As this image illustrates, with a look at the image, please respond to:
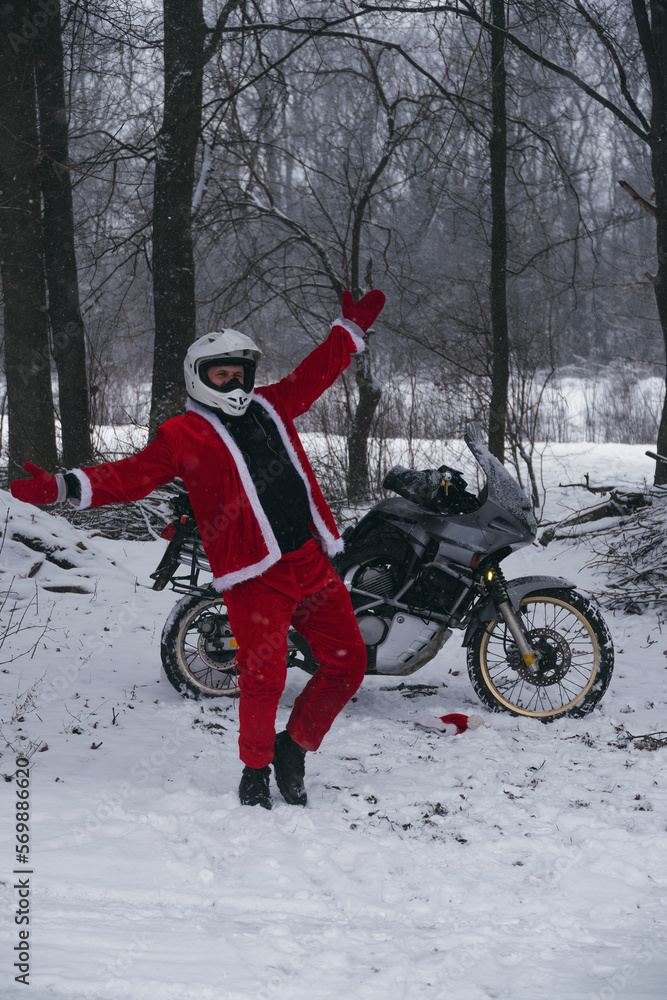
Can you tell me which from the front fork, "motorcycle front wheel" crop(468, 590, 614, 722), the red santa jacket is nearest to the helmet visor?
the red santa jacket

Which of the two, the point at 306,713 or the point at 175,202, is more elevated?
the point at 175,202

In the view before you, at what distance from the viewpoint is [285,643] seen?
10.3 ft

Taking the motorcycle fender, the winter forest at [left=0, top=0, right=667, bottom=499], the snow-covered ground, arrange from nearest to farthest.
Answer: the snow-covered ground < the motorcycle fender < the winter forest at [left=0, top=0, right=667, bottom=499]

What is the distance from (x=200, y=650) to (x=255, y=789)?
139cm

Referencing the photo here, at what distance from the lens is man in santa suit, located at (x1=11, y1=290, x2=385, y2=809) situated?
3.06m

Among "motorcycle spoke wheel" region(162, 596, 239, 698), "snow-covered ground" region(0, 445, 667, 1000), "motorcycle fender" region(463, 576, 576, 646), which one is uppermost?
"motorcycle fender" region(463, 576, 576, 646)

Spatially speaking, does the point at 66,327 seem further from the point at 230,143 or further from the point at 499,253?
the point at 499,253

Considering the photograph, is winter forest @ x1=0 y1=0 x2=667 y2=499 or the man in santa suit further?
winter forest @ x1=0 y1=0 x2=667 y2=499

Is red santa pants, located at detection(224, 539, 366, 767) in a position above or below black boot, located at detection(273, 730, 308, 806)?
above

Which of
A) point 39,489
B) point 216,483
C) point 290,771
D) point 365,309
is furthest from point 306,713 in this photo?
point 365,309

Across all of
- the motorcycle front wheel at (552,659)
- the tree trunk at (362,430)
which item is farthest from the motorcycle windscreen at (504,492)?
the tree trunk at (362,430)

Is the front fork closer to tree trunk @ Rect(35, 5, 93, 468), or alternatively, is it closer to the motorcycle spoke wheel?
the motorcycle spoke wheel

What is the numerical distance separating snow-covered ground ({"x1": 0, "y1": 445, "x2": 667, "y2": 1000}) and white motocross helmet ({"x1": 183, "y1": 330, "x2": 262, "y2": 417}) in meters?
1.55

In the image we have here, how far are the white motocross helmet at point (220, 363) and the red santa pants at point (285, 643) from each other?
636 mm
